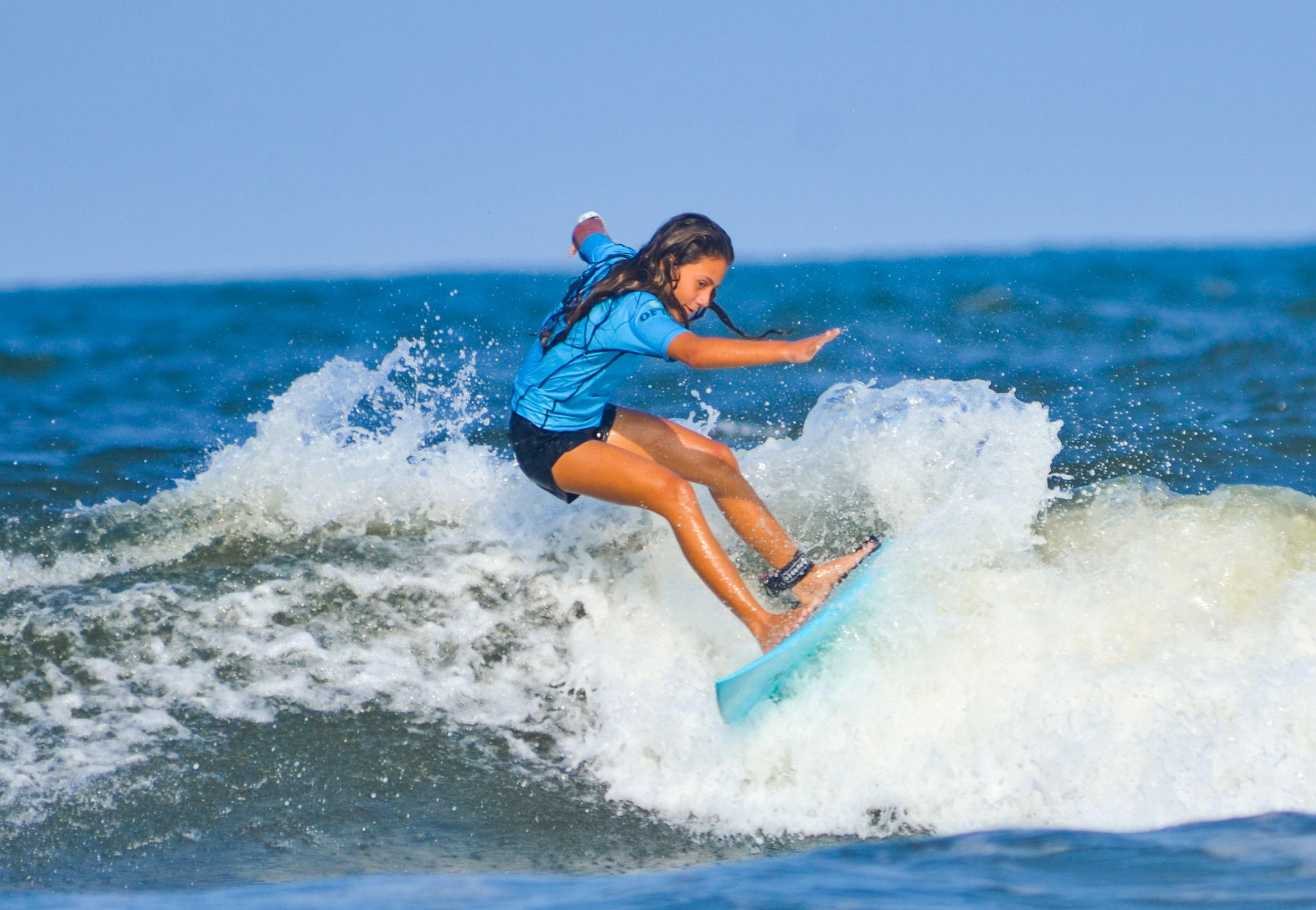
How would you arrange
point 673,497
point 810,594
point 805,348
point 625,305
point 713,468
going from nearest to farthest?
1. point 805,348
2. point 625,305
3. point 673,497
4. point 810,594
5. point 713,468

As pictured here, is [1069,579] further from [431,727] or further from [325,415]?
[325,415]

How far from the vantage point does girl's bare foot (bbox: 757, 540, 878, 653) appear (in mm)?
4555

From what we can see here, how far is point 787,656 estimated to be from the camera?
4.52m

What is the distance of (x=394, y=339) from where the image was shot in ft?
62.8

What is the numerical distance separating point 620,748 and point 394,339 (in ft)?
50.0

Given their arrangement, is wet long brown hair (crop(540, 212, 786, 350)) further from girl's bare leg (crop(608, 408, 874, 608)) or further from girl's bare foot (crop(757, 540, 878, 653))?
girl's bare foot (crop(757, 540, 878, 653))

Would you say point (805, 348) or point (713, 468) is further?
point (713, 468)

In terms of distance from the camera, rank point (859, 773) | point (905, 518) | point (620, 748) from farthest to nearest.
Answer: point (905, 518) < point (620, 748) < point (859, 773)

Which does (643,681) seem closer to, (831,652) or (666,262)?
(831,652)

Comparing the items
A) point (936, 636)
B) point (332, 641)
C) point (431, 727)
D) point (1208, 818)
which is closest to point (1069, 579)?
point (936, 636)

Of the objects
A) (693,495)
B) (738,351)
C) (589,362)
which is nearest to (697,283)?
(589,362)

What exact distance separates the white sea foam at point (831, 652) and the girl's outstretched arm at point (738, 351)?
1.37 m

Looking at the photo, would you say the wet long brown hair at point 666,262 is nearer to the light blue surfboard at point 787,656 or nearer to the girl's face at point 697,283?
the girl's face at point 697,283

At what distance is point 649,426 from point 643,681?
1134 mm
